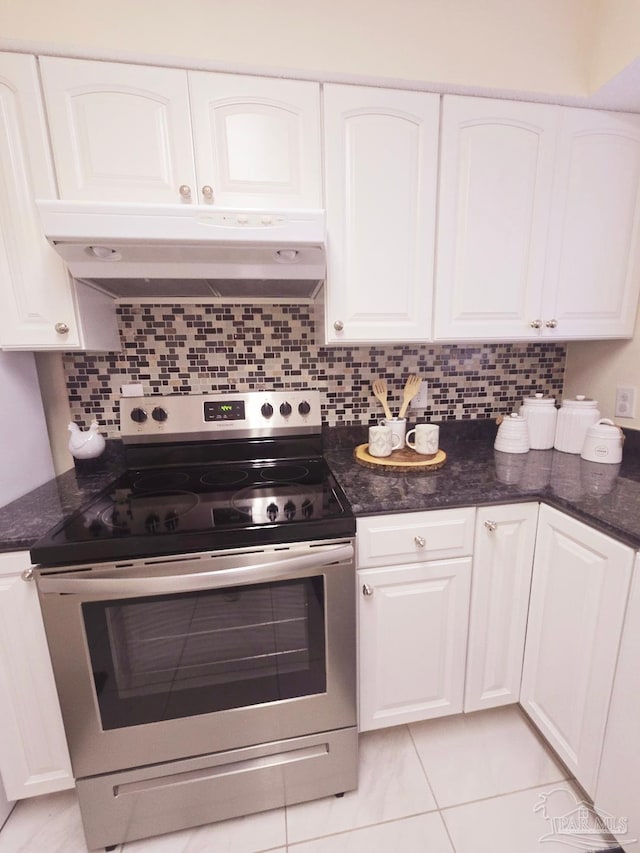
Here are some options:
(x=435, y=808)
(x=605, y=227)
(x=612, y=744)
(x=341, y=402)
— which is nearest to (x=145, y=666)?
(x=435, y=808)

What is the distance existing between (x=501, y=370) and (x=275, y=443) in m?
1.08

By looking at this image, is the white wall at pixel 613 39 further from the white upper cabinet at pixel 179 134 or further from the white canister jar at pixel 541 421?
the white canister jar at pixel 541 421

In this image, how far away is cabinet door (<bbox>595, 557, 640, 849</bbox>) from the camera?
860 millimetres

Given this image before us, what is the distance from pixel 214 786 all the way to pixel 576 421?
1.72 m

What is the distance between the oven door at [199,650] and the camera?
0.89 meters

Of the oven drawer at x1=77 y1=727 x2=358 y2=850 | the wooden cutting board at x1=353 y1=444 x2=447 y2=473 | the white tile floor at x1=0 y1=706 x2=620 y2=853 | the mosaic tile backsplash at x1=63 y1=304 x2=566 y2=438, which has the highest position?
the mosaic tile backsplash at x1=63 y1=304 x2=566 y2=438

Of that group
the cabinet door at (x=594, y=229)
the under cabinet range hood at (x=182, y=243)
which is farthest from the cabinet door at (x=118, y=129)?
the cabinet door at (x=594, y=229)

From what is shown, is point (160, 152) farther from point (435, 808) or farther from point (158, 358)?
point (435, 808)

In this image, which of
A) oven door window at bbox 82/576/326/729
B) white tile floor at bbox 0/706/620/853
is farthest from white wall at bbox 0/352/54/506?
white tile floor at bbox 0/706/620/853

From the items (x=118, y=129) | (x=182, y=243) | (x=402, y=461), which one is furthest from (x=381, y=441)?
(x=118, y=129)

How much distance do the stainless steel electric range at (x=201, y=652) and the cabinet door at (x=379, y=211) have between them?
0.64m

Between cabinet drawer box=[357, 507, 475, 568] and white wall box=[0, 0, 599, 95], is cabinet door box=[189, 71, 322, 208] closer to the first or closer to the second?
white wall box=[0, 0, 599, 95]

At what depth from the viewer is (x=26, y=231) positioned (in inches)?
41.1

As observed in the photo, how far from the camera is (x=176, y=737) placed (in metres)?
0.98
